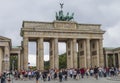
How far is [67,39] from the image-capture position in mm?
84750

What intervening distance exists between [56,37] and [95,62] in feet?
45.1

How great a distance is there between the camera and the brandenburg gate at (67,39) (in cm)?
7881

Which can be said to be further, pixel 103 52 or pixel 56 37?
pixel 103 52

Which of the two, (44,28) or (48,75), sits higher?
(44,28)

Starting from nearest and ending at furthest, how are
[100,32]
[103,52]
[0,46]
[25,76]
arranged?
[25,76], [0,46], [100,32], [103,52]

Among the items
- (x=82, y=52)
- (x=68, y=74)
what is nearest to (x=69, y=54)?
(x=82, y=52)

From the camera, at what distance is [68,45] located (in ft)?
282

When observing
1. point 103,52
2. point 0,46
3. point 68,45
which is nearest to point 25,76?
point 0,46

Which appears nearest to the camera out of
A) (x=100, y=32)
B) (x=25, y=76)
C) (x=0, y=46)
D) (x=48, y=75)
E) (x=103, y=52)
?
(x=48, y=75)

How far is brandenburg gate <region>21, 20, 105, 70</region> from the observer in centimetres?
7881

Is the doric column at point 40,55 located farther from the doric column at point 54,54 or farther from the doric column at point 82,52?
the doric column at point 82,52

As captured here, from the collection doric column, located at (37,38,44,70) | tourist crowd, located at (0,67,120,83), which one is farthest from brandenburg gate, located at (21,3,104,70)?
tourist crowd, located at (0,67,120,83)

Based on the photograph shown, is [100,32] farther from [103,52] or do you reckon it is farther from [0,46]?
[0,46]

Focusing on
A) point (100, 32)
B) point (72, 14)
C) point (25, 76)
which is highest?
point (72, 14)
